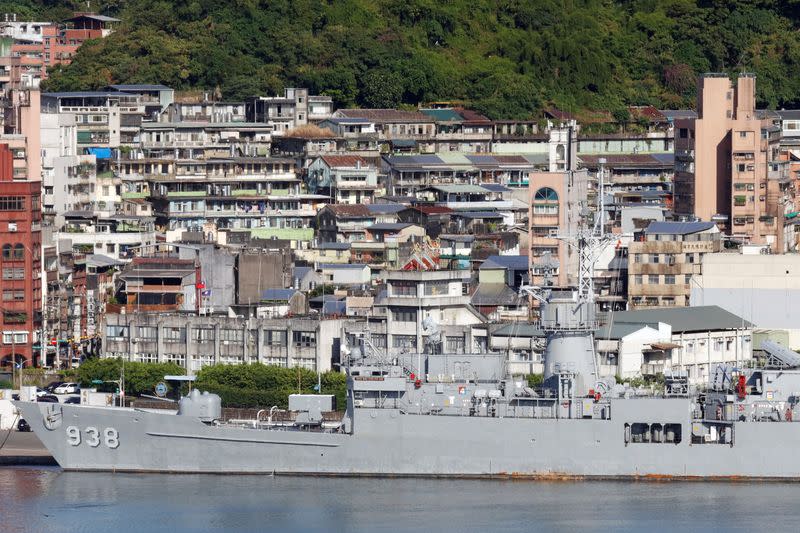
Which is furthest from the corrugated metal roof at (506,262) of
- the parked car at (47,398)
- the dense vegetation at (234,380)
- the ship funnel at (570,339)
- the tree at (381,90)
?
the tree at (381,90)

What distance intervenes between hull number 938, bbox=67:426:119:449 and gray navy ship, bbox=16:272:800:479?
25 millimetres

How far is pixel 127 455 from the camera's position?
5262 centimetres

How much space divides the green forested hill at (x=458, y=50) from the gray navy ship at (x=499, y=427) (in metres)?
52.7

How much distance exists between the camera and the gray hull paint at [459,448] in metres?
50.4

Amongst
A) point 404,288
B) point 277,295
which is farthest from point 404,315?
A: point 277,295

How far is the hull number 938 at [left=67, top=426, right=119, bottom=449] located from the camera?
52.6m

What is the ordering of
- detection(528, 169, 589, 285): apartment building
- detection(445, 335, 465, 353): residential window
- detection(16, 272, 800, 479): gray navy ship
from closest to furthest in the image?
detection(16, 272, 800, 479): gray navy ship < detection(445, 335, 465, 353): residential window < detection(528, 169, 589, 285): apartment building

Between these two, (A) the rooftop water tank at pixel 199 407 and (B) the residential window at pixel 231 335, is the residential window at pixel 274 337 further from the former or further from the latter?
(A) the rooftop water tank at pixel 199 407

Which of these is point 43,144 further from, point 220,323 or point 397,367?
point 397,367

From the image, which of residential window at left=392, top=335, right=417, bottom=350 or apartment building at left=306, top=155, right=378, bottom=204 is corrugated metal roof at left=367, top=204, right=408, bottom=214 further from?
residential window at left=392, top=335, right=417, bottom=350

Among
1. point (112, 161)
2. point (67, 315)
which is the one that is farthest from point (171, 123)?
point (67, 315)

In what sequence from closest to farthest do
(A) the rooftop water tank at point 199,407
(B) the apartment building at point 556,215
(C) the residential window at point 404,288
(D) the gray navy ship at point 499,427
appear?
1. (D) the gray navy ship at point 499,427
2. (A) the rooftop water tank at point 199,407
3. (C) the residential window at point 404,288
4. (B) the apartment building at point 556,215

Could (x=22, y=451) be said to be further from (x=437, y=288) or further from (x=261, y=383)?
(x=437, y=288)

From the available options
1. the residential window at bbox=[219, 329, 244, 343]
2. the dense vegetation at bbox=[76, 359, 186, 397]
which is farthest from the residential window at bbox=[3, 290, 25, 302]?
the residential window at bbox=[219, 329, 244, 343]
